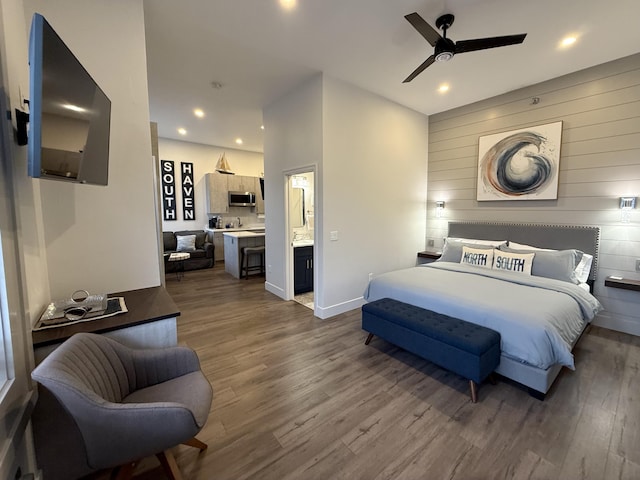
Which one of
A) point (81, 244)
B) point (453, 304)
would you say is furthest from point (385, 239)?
point (81, 244)

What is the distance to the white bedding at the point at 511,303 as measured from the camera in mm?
2131

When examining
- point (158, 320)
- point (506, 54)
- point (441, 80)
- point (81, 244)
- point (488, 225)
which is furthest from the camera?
point (488, 225)

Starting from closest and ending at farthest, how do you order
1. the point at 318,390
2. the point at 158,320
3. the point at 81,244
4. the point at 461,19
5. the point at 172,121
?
the point at 158,320 < the point at 81,244 < the point at 318,390 < the point at 461,19 < the point at 172,121

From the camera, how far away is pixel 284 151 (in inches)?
169

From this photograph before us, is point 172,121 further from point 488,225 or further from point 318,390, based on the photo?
point 488,225

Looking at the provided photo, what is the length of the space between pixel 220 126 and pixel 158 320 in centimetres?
512

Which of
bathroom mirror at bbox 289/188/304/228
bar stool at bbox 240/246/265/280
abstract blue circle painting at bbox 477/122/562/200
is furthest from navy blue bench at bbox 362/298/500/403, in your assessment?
bar stool at bbox 240/246/265/280

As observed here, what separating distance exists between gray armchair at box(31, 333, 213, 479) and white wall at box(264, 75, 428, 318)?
2413 mm

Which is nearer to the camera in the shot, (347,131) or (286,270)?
(347,131)

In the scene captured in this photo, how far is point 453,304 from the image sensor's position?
2648 millimetres

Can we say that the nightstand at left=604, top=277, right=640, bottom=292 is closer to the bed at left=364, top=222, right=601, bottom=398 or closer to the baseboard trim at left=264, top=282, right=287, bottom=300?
the bed at left=364, top=222, right=601, bottom=398

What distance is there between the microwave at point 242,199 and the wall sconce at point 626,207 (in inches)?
290

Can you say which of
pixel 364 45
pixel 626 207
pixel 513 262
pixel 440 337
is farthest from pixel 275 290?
pixel 626 207

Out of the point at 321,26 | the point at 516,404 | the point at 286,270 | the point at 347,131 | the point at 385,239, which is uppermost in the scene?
the point at 321,26
